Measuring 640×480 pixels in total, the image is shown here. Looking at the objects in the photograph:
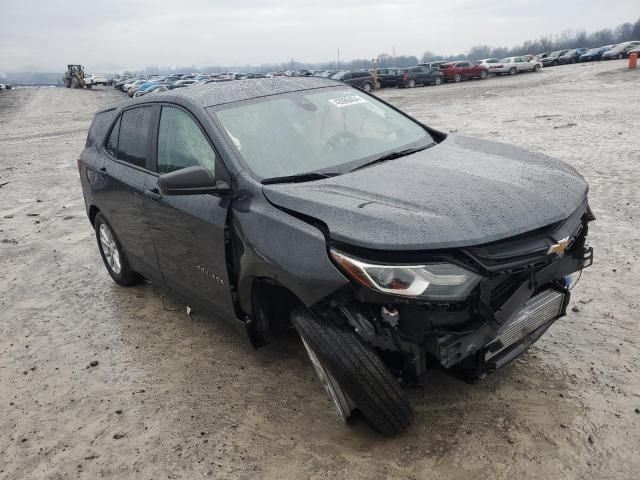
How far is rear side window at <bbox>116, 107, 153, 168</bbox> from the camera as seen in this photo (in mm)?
4321

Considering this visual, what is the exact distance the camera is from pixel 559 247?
2746 mm

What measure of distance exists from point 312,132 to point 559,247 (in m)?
1.74

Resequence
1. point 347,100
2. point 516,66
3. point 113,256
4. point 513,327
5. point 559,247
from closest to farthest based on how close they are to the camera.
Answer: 1. point 559,247
2. point 513,327
3. point 347,100
4. point 113,256
5. point 516,66

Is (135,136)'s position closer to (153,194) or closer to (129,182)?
(129,182)

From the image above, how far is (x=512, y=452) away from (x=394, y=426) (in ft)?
1.94

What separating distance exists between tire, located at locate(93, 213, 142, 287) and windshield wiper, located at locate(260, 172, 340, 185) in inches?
94.4

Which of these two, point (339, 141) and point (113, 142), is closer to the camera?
point (339, 141)

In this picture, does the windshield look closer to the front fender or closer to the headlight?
the front fender

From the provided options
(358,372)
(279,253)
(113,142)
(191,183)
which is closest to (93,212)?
(113,142)

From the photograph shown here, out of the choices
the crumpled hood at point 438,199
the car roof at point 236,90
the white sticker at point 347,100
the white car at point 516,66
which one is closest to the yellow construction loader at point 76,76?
the white car at point 516,66

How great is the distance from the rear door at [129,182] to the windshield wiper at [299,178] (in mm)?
1335

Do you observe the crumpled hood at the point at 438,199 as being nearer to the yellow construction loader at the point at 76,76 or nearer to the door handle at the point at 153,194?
the door handle at the point at 153,194

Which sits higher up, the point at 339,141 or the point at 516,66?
the point at 339,141

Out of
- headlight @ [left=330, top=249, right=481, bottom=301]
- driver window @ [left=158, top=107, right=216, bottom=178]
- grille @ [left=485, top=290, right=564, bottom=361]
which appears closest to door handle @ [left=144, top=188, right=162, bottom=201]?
driver window @ [left=158, top=107, right=216, bottom=178]
